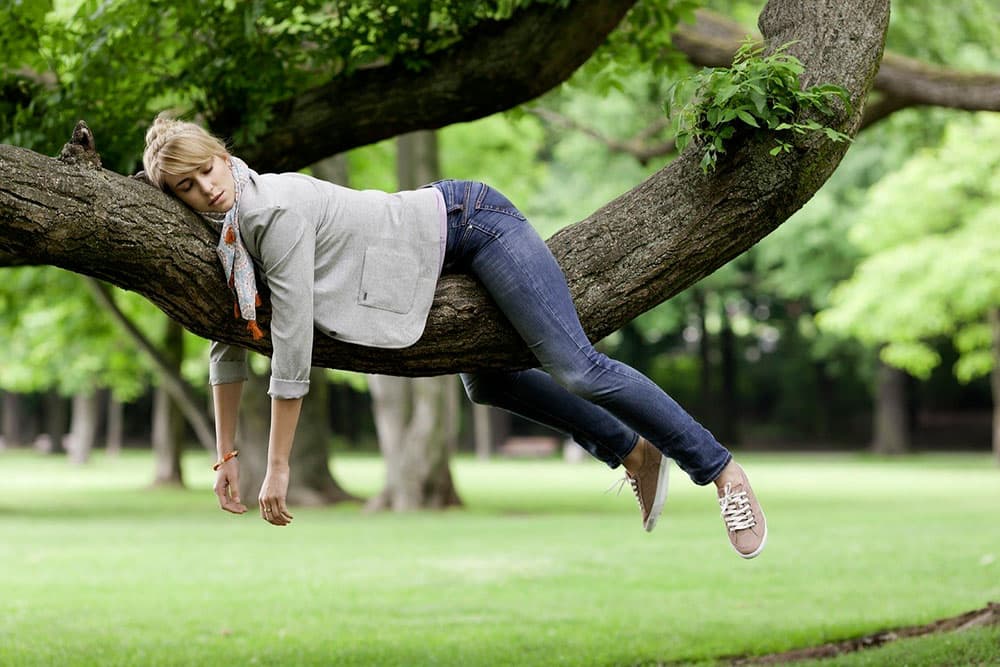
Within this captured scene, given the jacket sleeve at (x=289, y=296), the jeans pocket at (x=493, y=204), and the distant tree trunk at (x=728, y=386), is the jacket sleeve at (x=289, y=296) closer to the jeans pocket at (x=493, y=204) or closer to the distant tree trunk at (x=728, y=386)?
the jeans pocket at (x=493, y=204)

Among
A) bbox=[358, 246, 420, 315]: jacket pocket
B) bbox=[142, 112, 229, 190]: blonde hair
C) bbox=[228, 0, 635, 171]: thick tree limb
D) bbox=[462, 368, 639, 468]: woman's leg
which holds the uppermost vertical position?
bbox=[228, 0, 635, 171]: thick tree limb

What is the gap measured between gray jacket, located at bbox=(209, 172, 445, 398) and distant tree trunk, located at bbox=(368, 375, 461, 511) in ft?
51.8

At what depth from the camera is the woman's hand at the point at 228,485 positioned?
4852 mm

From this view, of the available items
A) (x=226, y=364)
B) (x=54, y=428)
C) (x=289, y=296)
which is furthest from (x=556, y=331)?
(x=54, y=428)

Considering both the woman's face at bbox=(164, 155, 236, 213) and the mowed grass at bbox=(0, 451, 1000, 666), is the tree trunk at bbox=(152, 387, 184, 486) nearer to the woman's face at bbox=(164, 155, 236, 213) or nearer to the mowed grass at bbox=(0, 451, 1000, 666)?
the mowed grass at bbox=(0, 451, 1000, 666)

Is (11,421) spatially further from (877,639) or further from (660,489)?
(660,489)

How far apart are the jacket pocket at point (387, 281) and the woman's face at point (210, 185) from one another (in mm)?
526

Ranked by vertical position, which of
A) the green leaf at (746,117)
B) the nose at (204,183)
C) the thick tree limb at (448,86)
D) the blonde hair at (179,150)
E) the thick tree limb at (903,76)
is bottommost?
the nose at (204,183)

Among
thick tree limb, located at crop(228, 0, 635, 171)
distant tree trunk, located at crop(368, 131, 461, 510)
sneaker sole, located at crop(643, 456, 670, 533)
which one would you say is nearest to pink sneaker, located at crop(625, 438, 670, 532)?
sneaker sole, located at crop(643, 456, 670, 533)

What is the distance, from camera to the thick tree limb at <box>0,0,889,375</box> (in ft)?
14.3

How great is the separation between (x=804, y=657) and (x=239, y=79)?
4545mm

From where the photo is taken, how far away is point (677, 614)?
921 centimetres

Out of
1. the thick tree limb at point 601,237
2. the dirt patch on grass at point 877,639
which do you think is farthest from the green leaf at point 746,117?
the dirt patch on grass at point 877,639

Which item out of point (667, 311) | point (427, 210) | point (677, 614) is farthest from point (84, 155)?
point (667, 311)
